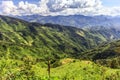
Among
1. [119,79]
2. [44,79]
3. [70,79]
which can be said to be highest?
[44,79]

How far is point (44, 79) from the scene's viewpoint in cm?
8138

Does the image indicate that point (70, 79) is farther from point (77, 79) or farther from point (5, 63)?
point (5, 63)

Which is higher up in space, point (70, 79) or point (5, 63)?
point (5, 63)

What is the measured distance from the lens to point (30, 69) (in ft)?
519

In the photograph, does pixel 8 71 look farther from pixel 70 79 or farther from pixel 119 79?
pixel 119 79

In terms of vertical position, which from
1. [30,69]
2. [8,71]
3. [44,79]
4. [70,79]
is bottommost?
[70,79]

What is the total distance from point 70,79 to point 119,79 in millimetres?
44271

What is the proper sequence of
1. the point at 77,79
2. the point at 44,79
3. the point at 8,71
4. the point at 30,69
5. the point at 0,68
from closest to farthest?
1. the point at 44,79
2. the point at 0,68
3. the point at 8,71
4. the point at 30,69
5. the point at 77,79

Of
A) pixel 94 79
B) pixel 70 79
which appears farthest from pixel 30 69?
pixel 94 79

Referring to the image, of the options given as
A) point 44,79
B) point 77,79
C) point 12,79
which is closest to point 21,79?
point 12,79

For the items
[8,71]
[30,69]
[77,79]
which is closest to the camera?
[8,71]

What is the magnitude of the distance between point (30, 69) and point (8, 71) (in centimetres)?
5283

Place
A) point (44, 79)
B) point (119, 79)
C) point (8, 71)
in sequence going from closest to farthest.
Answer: point (44, 79)
point (8, 71)
point (119, 79)

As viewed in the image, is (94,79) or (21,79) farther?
(94,79)
